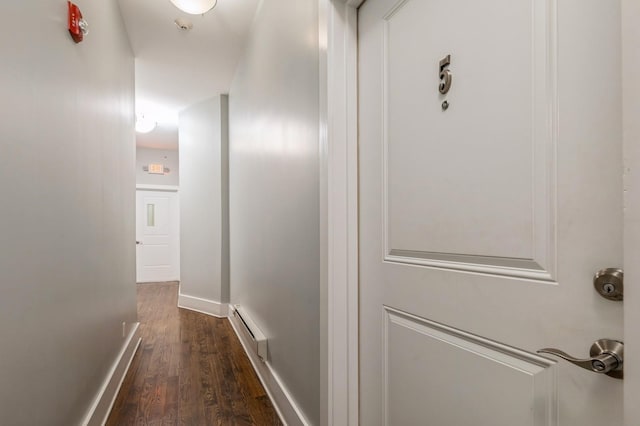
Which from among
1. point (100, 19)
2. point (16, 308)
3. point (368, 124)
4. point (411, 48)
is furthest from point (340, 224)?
point (100, 19)

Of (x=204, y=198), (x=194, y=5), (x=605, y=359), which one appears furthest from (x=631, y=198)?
(x=204, y=198)

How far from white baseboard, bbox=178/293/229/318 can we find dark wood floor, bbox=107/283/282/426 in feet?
1.19

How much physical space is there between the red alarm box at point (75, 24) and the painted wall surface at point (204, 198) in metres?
2.63

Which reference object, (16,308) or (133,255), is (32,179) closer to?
(16,308)

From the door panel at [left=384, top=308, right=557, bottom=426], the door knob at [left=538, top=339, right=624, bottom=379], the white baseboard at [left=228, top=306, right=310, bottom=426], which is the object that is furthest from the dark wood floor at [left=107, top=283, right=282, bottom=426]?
the door knob at [left=538, top=339, right=624, bottom=379]

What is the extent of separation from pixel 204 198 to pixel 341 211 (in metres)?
3.54

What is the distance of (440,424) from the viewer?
915 mm

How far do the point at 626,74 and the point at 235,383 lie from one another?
2.58m

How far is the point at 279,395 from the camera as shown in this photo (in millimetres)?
1936

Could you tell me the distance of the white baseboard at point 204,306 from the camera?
13.5 ft

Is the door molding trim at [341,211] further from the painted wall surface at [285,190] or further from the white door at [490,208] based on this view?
the painted wall surface at [285,190]

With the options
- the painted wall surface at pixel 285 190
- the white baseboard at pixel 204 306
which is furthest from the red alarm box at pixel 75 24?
the white baseboard at pixel 204 306

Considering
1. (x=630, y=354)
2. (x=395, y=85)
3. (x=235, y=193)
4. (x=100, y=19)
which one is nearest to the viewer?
(x=630, y=354)

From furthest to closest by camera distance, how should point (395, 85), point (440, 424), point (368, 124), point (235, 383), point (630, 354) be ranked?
point (235, 383), point (368, 124), point (395, 85), point (440, 424), point (630, 354)
